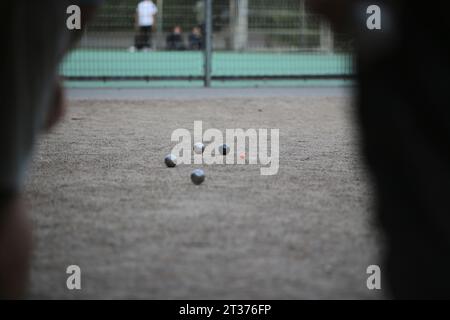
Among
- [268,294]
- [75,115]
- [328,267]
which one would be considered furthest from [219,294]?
[75,115]

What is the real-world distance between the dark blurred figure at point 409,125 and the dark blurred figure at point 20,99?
864 mm

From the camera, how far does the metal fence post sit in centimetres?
1455

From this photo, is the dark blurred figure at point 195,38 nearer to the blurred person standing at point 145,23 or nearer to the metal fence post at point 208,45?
the blurred person standing at point 145,23

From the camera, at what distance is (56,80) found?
8.59 ft

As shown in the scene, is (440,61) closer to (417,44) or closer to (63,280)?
(417,44)

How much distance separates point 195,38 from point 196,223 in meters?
13.2

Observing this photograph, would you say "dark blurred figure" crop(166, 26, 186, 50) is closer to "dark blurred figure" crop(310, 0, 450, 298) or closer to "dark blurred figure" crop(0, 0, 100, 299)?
"dark blurred figure" crop(0, 0, 100, 299)

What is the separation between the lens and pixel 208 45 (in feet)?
48.0

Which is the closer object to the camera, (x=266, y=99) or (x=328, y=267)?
(x=328, y=267)

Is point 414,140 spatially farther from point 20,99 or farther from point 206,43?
point 206,43

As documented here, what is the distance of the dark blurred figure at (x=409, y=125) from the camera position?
1979 millimetres

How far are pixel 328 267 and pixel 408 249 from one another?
127 cm

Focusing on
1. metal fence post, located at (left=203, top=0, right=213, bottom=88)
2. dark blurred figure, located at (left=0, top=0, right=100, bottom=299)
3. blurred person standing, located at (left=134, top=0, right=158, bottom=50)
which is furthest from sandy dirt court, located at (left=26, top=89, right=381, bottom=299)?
blurred person standing, located at (left=134, top=0, right=158, bottom=50)
